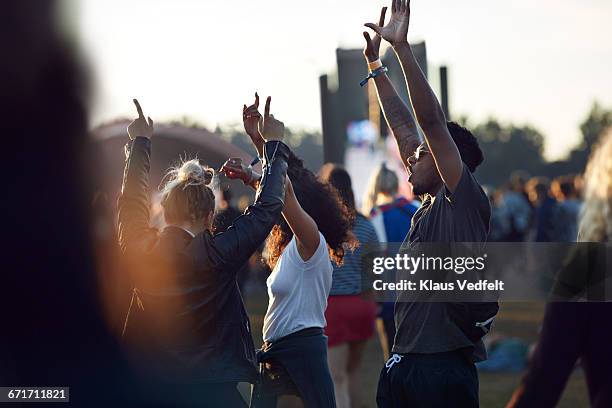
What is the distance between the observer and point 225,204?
9.45m

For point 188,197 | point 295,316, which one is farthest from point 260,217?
point 295,316

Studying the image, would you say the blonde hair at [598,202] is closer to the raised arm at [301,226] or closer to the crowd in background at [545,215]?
the raised arm at [301,226]

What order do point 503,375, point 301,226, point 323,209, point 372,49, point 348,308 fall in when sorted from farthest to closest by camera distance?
point 503,375
point 348,308
point 323,209
point 372,49
point 301,226

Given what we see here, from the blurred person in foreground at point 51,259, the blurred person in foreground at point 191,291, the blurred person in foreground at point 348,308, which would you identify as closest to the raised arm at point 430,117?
the blurred person in foreground at point 191,291

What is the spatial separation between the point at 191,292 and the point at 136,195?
1.50 feet

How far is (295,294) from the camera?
16.8 feet

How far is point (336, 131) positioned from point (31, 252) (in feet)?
24.5

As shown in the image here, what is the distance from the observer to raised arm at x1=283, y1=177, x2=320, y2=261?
4785mm

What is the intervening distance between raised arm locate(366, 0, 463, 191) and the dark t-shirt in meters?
0.07

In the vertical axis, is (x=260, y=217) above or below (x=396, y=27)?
below

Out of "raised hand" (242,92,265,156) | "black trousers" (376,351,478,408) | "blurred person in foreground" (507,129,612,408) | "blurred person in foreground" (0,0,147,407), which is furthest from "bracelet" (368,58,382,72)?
"blurred person in foreground" (507,129,612,408)

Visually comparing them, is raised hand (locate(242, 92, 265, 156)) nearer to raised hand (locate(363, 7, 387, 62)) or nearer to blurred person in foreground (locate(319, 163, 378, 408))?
raised hand (locate(363, 7, 387, 62))

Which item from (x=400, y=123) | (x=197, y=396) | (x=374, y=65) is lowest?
(x=197, y=396)

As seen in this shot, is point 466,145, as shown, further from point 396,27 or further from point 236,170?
point 236,170
